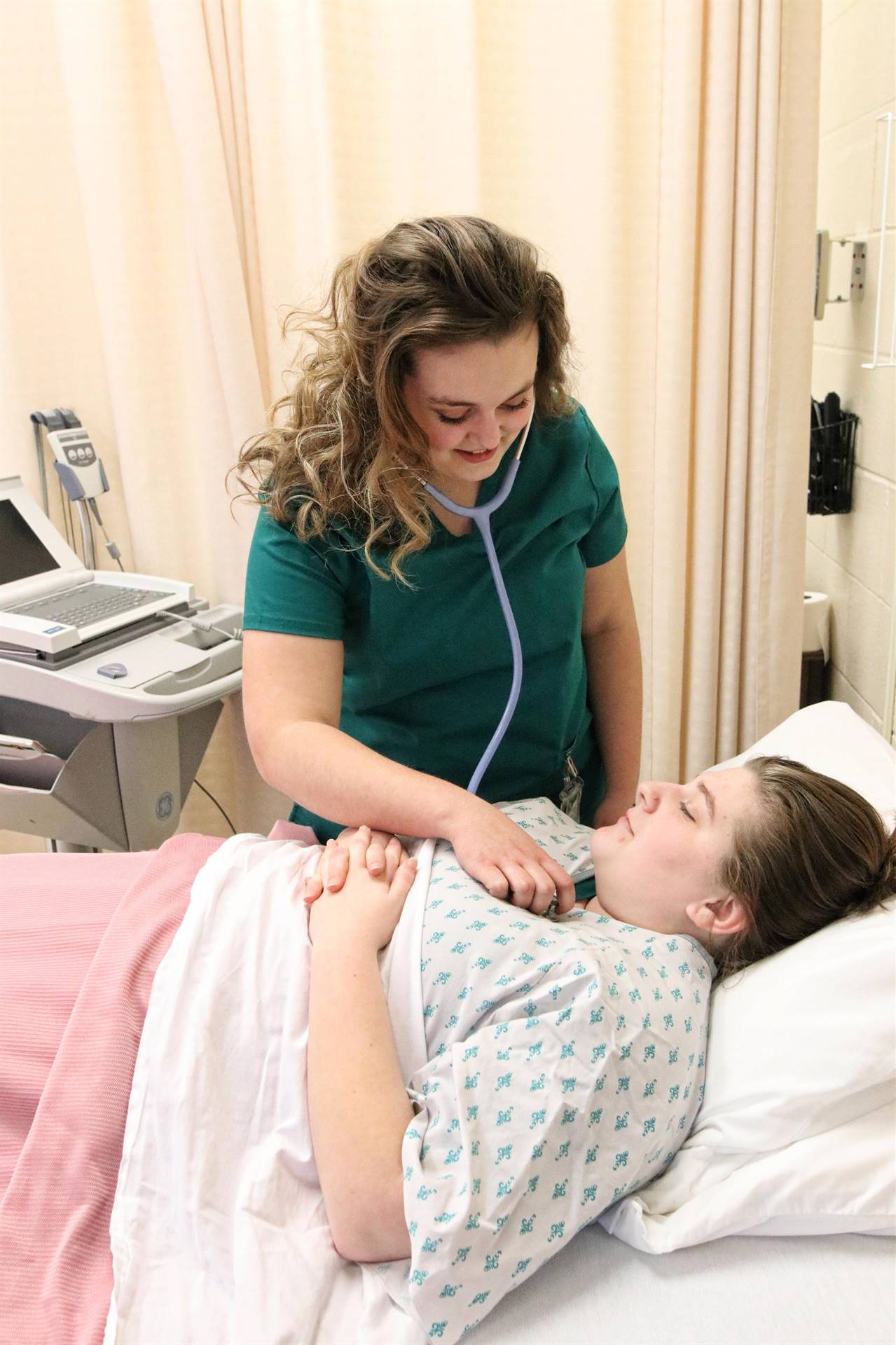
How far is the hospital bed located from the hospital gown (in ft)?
0.16

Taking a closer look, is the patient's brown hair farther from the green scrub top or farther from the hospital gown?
the green scrub top

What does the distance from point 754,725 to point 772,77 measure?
4.02 feet

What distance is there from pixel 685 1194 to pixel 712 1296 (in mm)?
97

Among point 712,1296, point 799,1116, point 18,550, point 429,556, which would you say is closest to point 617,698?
point 429,556

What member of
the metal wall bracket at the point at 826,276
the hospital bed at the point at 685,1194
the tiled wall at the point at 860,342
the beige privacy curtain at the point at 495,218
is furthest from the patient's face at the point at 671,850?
the metal wall bracket at the point at 826,276

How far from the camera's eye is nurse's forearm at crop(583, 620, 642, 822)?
1720 millimetres

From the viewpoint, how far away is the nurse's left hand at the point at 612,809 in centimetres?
172

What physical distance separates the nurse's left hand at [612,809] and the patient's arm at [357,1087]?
630mm

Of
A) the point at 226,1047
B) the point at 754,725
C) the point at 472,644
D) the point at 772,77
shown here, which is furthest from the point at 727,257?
the point at 226,1047

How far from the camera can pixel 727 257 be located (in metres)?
2.07

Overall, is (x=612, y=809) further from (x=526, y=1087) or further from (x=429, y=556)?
(x=526, y=1087)

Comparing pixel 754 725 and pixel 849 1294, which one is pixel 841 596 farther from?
pixel 849 1294

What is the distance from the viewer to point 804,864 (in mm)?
1177

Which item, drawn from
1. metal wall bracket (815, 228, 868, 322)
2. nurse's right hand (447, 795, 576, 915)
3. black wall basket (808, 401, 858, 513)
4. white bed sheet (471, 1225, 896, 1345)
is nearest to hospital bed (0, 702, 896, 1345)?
white bed sheet (471, 1225, 896, 1345)
